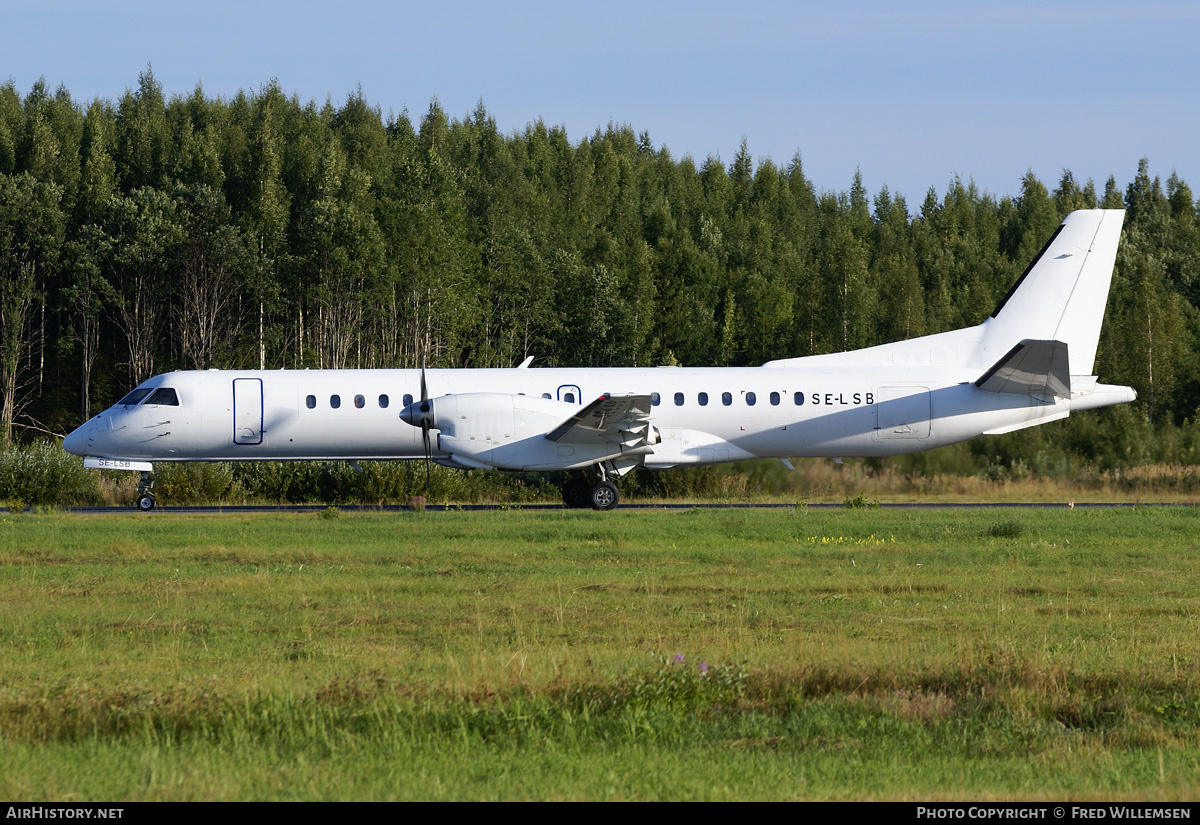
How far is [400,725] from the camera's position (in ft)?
25.5

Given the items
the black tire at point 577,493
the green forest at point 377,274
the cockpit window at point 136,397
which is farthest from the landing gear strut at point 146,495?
the green forest at point 377,274

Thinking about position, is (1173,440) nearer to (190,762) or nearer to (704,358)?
(190,762)

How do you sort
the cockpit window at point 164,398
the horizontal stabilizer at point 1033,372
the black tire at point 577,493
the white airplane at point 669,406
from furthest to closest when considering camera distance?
the black tire at point 577,493
the cockpit window at point 164,398
the white airplane at point 669,406
the horizontal stabilizer at point 1033,372

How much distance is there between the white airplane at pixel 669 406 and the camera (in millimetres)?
25734

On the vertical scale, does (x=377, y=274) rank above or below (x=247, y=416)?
above

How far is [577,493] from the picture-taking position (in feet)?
88.8

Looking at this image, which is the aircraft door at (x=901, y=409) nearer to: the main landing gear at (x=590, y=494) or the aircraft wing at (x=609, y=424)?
the aircraft wing at (x=609, y=424)

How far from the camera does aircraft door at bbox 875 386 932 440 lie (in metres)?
26.5

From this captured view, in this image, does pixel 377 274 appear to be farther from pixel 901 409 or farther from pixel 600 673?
pixel 600 673

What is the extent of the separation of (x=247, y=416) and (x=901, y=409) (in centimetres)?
1435

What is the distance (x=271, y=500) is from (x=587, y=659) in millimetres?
22519

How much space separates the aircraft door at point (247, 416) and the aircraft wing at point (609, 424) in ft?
21.0

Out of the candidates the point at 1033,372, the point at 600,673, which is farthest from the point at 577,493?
the point at 600,673

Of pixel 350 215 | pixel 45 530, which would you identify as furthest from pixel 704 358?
pixel 45 530
